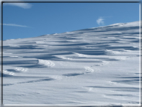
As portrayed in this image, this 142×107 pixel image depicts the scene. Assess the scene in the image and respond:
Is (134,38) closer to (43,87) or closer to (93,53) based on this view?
(93,53)

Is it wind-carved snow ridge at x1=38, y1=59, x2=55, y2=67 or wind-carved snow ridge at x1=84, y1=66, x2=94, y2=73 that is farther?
wind-carved snow ridge at x1=38, y1=59, x2=55, y2=67

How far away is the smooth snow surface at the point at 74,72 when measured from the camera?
125 centimetres

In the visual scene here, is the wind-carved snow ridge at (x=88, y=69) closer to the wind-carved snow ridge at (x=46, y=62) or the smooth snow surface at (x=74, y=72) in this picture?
the smooth snow surface at (x=74, y=72)

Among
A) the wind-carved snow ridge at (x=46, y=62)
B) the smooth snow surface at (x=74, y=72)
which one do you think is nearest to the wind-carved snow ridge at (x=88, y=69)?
the smooth snow surface at (x=74, y=72)

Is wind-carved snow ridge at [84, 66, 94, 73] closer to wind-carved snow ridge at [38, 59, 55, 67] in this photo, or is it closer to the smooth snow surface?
the smooth snow surface

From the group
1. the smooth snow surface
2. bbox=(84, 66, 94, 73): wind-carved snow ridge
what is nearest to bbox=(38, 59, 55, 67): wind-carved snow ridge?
the smooth snow surface

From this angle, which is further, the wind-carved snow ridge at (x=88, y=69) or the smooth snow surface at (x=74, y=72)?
the wind-carved snow ridge at (x=88, y=69)

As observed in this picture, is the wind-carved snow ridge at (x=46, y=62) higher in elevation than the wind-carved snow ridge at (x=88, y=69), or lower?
higher

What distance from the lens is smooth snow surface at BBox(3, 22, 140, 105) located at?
1.25 m

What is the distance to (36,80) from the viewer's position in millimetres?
1520

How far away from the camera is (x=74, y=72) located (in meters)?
1.67

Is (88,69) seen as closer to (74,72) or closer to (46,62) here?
(74,72)

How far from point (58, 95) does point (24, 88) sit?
0.28 m

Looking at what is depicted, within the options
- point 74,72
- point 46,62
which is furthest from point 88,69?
point 46,62
